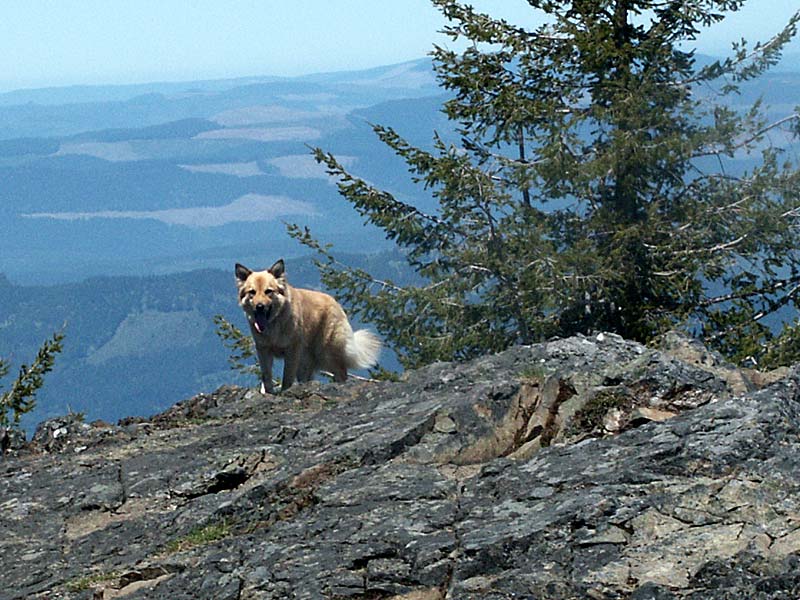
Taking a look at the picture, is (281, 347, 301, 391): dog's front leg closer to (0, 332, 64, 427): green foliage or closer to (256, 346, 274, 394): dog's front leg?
(256, 346, 274, 394): dog's front leg

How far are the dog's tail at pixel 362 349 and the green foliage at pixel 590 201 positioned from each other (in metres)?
4.41

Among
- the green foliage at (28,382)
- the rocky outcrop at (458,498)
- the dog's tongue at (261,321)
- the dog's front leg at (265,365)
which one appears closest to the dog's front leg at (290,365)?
the dog's front leg at (265,365)

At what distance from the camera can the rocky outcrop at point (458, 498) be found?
224 inches

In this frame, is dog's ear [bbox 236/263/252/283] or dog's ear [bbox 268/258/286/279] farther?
dog's ear [bbox 236/263/252/283]

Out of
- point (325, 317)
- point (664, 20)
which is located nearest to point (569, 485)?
point (325, 317)

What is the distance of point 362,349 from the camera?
15672 millimetres

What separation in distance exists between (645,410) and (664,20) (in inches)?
686

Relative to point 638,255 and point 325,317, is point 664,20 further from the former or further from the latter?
point 325,317

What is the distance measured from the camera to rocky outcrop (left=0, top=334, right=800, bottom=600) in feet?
18.7

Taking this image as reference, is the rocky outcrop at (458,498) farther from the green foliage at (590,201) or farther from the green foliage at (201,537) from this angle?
the green foliage at (590,201)

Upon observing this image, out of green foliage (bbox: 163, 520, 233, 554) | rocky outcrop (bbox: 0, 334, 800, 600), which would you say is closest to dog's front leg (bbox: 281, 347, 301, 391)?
rocky outcrop (bbox: 0, 334, 800, 600)

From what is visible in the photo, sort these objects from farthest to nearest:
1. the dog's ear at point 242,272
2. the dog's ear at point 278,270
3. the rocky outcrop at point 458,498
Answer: the dog's ear at point 242,272
the dog's ear at point 278,270
the rocky outcrop at point 458,498

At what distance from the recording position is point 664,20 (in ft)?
75.3

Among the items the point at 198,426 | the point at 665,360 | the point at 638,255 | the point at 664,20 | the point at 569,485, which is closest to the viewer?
the point at 569,485
